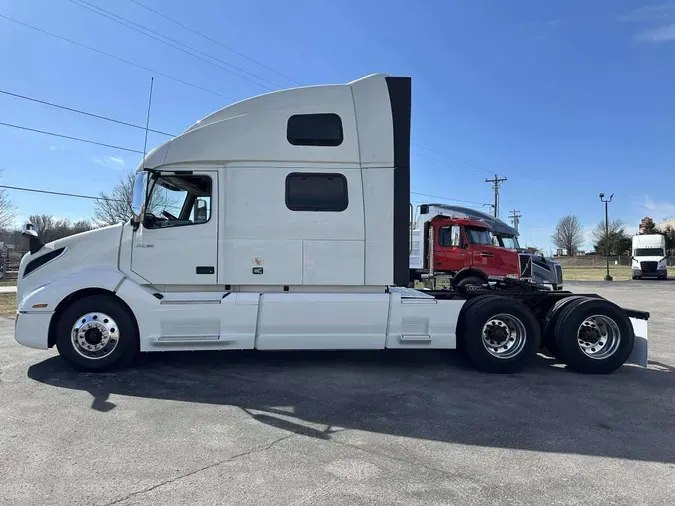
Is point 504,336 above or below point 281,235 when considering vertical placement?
below

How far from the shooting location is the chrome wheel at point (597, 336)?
634cm

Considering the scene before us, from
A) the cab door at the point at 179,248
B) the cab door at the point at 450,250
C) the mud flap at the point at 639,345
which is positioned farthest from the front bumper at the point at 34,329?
the cab door at the point at 450,250

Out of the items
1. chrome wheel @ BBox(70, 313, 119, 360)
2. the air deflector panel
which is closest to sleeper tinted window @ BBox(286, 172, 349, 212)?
the air deflector panel

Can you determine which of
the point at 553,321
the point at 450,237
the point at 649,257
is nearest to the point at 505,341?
the point at 553,321

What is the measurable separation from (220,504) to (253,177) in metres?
4.13

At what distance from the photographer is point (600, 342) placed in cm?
640

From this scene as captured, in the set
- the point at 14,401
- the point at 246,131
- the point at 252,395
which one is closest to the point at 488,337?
the point at 252,395

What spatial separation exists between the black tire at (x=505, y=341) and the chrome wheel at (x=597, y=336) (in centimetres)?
74

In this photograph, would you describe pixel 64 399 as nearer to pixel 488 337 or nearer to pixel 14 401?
pixel 14 401

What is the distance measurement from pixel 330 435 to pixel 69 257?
432cm

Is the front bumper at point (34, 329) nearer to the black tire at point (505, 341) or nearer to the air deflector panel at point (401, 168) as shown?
the air deflector panel at point (401, 168)

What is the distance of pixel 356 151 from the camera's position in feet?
19.9

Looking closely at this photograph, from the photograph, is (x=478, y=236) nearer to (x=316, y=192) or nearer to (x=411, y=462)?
(x=316, y=192)

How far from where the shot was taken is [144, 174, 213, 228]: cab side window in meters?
6.02
